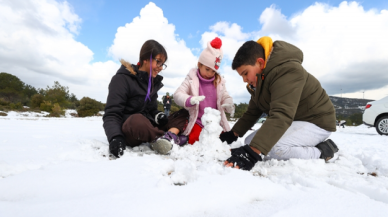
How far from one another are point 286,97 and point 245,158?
1.85 ft

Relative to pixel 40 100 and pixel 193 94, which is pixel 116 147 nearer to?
pixel 193 94

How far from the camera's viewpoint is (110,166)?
4.29ft

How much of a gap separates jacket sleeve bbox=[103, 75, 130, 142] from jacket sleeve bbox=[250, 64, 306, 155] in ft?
4.32

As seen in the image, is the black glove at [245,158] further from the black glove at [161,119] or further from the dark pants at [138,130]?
the black glove at [161,119]

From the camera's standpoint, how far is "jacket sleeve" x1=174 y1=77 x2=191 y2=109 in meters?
2.48

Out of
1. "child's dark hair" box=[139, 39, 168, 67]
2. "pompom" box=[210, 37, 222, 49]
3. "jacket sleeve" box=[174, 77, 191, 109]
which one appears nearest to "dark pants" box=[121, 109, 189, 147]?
"jacket sleeve" box=[174, 77, 191, 109]

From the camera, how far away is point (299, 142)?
6.11ft

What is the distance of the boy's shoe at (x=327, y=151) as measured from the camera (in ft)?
6.01

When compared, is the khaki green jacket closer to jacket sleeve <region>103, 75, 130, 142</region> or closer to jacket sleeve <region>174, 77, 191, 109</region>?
jacket sleeve <region>174, 77, 191, 109</region>

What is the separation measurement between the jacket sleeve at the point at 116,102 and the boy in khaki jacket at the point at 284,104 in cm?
118

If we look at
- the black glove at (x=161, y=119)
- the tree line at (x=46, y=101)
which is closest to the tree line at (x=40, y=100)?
the tree line at (x=46, y=101)

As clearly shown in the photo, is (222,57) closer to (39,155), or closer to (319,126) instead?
(319,126)

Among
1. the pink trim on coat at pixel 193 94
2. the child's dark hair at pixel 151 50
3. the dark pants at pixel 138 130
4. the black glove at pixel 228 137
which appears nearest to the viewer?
the dark pants at pixel 138 130

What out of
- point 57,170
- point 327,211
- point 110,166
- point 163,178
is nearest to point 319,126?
point 327,211
